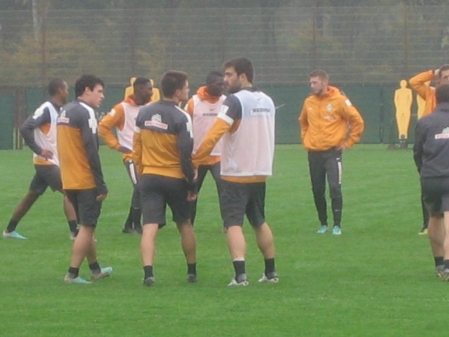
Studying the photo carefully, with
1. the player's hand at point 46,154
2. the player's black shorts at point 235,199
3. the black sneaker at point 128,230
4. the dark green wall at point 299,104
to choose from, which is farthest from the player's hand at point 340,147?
the dark green wall at point 299,104

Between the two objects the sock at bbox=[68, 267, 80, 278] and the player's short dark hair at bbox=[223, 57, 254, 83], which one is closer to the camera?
the player's short dark hair at bbox=[223, 57, 254, 83]

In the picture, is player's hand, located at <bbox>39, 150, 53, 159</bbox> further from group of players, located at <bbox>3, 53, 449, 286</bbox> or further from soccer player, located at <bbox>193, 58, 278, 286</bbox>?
soccer player, located at <bbox>193, 58, 278, 286</bbox>

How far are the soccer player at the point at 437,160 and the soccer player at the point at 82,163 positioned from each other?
276 cm

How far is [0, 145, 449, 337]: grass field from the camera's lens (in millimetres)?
8391

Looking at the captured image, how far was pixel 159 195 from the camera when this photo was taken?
10.4m

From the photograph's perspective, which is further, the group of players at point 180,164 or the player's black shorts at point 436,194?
the player's black shorts at point 436,194

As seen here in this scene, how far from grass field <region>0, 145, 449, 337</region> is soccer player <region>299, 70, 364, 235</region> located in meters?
0.47

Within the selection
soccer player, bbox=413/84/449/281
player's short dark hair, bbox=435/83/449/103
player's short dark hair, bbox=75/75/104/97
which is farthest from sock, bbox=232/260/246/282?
player's short dark hair, bbox=435/83/449/103

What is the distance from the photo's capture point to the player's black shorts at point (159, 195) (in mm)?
10359

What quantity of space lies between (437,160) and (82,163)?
3.05 m

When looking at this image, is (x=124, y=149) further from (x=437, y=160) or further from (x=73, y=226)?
(x=437, y=160)

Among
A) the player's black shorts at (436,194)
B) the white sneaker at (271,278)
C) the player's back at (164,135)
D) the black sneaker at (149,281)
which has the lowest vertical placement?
the white sneaker at (271,278)

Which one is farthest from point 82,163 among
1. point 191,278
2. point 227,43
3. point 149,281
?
point 227,43

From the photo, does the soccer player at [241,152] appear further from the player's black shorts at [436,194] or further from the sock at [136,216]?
the sock at [136,216]
